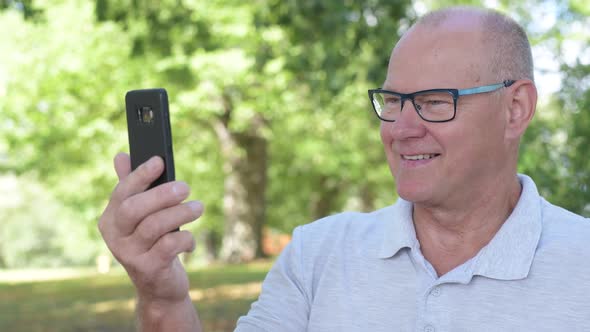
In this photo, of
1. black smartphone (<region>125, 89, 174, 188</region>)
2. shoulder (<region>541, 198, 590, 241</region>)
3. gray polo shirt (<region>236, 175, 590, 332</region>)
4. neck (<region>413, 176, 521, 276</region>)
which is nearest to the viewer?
black smartphone (<region>125, 89, 174, 188</region>)

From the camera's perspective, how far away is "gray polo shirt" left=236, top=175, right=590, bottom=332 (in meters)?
2.26

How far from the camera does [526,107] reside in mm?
2551

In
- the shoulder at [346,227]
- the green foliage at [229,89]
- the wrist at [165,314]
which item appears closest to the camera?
the wrist at [165,314]

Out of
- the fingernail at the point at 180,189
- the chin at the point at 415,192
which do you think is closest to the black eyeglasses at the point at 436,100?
the chin at the point at 415,192

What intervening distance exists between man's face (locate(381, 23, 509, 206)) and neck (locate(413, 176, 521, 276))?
51 mm

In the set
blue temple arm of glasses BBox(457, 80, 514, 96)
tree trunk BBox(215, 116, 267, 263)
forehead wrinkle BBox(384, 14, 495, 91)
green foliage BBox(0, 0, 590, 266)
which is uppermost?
forehead wrinkle BBox(384, 14, 495, 91)

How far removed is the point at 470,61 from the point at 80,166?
21.1 m

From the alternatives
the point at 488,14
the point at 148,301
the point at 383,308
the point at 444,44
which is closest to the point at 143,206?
the point at 148,301

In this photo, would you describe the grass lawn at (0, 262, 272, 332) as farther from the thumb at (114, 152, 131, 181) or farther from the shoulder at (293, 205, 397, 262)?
the thumb at (114, 152, 131, 181)

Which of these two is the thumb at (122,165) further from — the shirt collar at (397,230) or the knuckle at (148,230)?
the shirt collar at (397,230)

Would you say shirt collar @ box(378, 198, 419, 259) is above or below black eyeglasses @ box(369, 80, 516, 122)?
below

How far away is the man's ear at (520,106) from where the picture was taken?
2.52m

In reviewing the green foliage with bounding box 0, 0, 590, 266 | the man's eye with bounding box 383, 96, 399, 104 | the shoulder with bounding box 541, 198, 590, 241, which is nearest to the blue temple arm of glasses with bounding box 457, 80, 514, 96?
the man's eye with bounding box 383, 96, 399, 104

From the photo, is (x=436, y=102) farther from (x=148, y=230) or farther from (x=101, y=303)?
(x=101, y=303)
